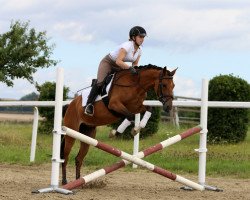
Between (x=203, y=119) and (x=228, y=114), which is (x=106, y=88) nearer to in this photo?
(x=203, y=119)

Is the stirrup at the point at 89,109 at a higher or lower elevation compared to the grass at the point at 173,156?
higher

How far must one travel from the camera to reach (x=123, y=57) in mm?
9008

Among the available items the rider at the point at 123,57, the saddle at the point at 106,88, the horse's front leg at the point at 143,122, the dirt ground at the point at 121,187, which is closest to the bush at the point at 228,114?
the dirt ground at the point at 121,187

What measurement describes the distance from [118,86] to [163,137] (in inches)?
341

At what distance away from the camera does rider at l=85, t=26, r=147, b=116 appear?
8961 millimetres

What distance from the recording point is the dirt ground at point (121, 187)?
7930mm

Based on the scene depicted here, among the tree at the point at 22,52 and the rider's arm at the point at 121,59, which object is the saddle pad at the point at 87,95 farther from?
the tree at the point at 22,52

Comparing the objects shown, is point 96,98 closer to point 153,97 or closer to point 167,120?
point 153,97

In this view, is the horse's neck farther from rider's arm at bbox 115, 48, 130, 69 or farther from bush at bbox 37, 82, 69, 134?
bush at bbox 37, 82, 69, 134

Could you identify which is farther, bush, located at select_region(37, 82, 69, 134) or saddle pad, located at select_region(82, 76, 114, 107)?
bush, located at select_region(37, 82, 69, 134)

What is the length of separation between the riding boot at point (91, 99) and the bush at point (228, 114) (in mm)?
6586

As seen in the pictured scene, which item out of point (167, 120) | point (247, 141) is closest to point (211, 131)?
point (247, 141)

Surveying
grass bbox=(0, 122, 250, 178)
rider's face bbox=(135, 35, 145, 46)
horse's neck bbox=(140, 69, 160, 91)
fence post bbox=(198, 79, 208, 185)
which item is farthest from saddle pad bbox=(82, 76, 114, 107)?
grass bbox=(0, 122, 250, 178)

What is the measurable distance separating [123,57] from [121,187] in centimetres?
191
